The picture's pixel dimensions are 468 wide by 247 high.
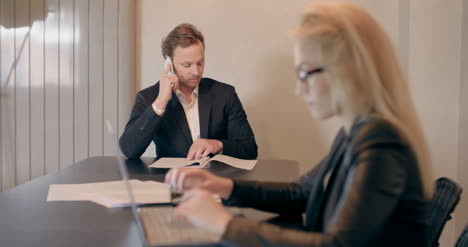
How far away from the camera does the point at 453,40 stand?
3.05 metres

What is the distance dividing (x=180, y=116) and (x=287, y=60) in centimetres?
94

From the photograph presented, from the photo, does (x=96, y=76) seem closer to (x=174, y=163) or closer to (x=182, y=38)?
(x=182, y=38)

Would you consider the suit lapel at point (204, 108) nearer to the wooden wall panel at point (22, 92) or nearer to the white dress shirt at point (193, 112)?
the white dress shirt at point (193, 112)

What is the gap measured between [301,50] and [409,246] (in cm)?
41

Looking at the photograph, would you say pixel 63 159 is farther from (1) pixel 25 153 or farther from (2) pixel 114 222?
(2) pixel 114 222

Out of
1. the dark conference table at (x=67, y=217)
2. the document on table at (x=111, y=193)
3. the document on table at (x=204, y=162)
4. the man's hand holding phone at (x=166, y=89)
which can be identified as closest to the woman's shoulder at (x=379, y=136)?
the dark conference table at (x=67, y=217)

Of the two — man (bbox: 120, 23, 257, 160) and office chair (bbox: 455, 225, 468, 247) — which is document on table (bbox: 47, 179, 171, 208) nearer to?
man (bbox: 120, 23, 257, 160)

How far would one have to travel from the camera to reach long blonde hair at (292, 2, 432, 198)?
892mm

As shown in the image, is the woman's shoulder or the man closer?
the woman's shoulder

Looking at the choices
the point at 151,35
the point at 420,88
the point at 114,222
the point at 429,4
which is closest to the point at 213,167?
the point at 114,222

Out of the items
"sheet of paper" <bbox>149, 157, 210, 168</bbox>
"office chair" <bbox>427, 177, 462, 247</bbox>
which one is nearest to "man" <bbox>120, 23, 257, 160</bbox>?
"sheet of paper" <bbox>149, 157, 210, 168</bbox>

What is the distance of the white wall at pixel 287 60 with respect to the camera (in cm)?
307

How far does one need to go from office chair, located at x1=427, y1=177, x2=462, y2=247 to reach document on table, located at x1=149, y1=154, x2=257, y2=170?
0.91 m

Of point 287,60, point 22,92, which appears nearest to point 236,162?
Result: point 287,60
